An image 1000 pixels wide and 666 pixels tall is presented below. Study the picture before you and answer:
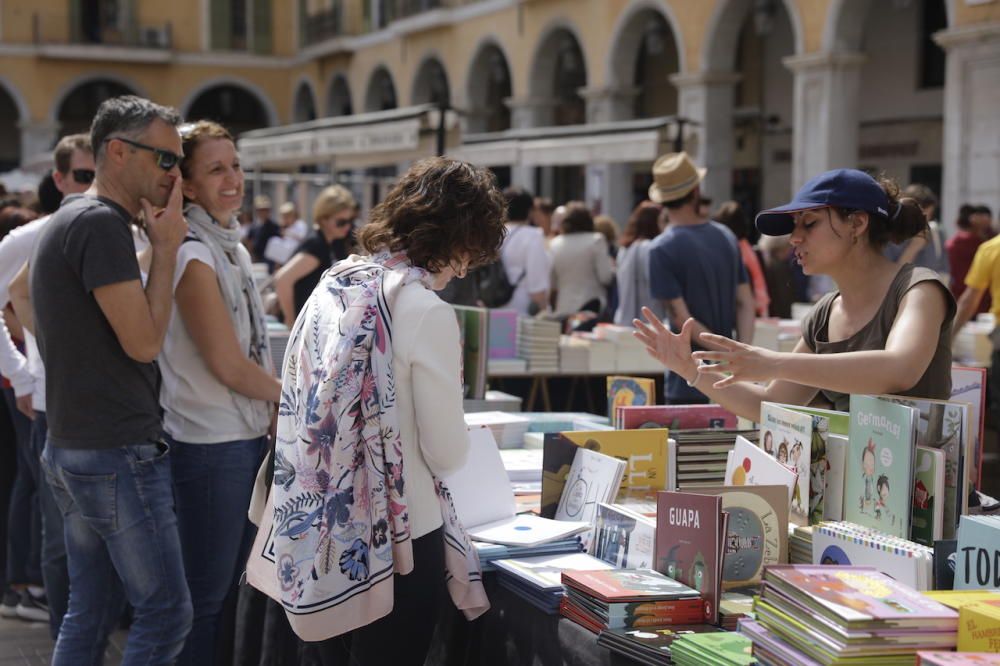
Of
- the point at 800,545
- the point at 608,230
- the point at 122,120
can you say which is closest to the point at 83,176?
the point at 122,120

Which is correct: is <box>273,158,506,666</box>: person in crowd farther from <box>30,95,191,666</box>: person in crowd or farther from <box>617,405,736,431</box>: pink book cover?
<box>617,405,736,431</box>: pink book cover

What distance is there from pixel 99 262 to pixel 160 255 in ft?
0.68

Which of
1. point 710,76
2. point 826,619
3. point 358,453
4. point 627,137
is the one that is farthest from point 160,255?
point 710,76

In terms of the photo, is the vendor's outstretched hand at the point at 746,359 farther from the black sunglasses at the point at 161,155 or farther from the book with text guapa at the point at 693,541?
the black sunglasses at the point at 161,155

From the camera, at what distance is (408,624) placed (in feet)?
8.23

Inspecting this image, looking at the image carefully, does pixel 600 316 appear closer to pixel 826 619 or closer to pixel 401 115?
pixel 401 115

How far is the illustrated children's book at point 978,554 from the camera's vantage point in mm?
2195

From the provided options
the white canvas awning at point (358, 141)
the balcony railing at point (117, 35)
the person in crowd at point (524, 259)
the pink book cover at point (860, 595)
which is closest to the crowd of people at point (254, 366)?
the pink book cover at point (860, 595)

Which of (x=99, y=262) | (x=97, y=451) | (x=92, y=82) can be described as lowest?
(x=97, y=451)

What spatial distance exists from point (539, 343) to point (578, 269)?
1446 millimetres

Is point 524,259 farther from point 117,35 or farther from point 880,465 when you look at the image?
point 117,35

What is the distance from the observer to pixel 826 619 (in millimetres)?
1979

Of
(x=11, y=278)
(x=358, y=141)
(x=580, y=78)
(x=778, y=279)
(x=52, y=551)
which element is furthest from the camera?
(x=580, y=78)

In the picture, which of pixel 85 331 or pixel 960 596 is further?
pixel 85 331
